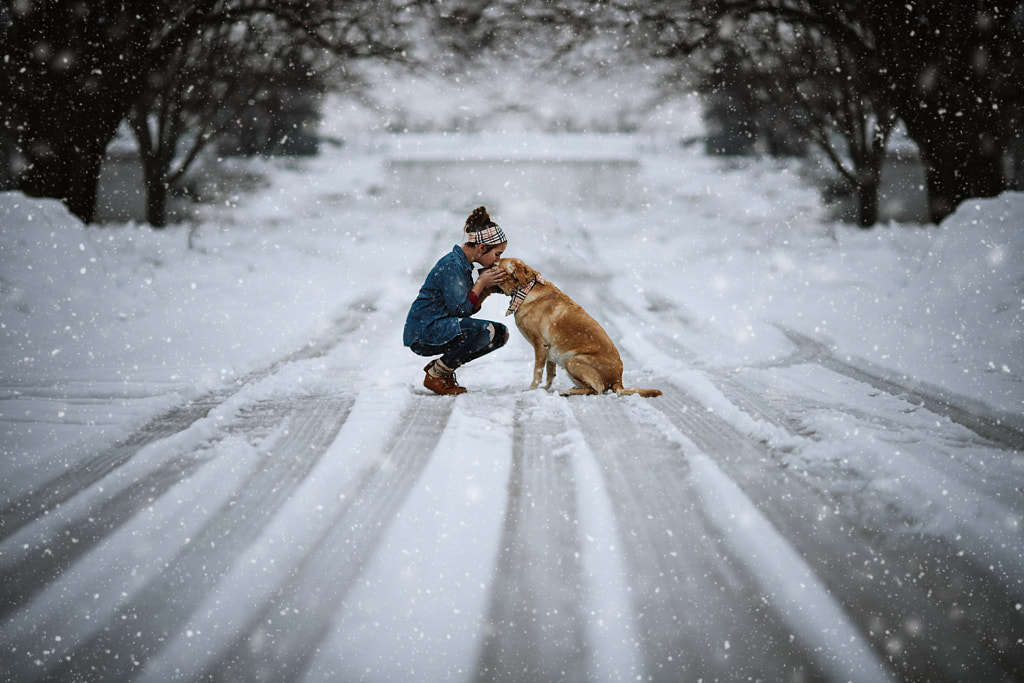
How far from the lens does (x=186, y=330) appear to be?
7094 mm

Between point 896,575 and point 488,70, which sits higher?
point 488,70

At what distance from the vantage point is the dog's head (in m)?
4.39

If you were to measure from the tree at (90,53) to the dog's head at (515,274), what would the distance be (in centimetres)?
933

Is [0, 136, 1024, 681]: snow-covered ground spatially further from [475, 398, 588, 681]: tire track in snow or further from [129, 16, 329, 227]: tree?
[129, 16, 329, 227]: tree

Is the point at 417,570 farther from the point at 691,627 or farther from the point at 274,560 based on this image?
the point at 691,627

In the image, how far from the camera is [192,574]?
2646 mm

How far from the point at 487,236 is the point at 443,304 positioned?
638mm

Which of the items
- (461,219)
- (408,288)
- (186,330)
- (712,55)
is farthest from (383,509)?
(461,219)

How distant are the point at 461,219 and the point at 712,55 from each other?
7622 millimetres

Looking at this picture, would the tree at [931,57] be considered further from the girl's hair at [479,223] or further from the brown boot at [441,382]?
the brown boot at [441,382]

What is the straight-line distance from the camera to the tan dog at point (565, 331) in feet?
14.7

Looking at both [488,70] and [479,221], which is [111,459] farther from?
[488,70]

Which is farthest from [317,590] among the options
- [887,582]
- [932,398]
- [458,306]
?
[932,398]

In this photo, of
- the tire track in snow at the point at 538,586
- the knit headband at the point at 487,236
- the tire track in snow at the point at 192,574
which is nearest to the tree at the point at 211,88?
the knit headband at the point at 487,236
